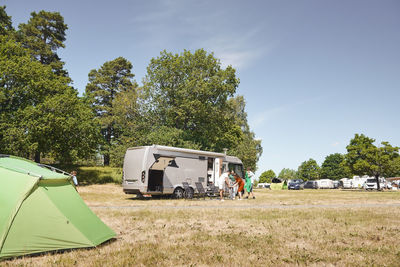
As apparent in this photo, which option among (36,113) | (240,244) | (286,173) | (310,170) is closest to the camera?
(240,244)

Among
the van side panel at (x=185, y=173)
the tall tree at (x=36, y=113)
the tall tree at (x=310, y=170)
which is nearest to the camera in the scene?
the van side panel at (x=185, y=173)

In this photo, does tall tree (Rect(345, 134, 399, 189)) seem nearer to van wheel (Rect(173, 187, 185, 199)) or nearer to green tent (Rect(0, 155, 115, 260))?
van wheel (Rect(173, 187, 185, 199))

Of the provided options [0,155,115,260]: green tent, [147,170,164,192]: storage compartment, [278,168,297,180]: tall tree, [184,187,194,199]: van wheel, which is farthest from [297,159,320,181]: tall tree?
[0,155,115,260]: green tent

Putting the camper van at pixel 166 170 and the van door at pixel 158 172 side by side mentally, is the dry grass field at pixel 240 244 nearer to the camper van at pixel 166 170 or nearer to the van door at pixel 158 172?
the camper van at pixel 166 170

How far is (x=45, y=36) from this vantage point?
36406 millimetres

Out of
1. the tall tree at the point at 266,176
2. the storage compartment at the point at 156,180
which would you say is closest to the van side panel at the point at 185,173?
the storage compartment at the point at 156,180

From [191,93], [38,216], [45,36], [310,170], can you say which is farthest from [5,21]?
[310,170]

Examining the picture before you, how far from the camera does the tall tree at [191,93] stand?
99.7 feet

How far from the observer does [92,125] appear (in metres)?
30.1

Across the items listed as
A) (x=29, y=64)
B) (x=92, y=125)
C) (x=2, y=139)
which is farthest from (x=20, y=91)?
(x=92, y=125)

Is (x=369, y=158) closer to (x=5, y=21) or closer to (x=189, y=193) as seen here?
(x=189, y=193)

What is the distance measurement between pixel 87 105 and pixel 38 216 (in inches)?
1129

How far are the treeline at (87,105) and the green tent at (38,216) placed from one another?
2068 centimetres

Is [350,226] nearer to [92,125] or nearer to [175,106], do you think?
[175,106]
